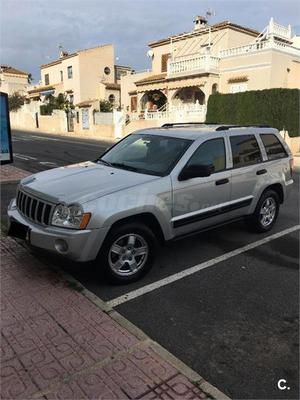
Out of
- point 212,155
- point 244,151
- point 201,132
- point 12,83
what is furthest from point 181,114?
point 12,83

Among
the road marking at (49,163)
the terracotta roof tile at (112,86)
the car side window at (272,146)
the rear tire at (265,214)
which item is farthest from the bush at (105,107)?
the rear tire at (265,214)

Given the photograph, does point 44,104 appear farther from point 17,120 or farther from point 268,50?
point 268,50

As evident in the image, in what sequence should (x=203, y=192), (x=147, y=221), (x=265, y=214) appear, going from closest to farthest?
(x=147, y=221)
(x=203, y=192)
(x=265, y=214)

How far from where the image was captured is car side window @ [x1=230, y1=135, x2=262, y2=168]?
5.31 m

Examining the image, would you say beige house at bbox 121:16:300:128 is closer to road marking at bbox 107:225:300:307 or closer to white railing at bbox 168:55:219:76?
white railing at bbox 168:55:219:76

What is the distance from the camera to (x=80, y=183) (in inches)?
169

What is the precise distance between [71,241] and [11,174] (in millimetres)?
8195

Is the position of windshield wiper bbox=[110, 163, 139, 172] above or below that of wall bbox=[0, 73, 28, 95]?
below

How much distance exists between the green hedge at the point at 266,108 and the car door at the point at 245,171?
14544 millimetres

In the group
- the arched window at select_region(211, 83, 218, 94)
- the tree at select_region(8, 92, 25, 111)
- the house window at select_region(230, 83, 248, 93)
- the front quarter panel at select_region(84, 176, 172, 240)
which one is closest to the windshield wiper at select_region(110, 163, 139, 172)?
the front quarter panel at select_region(84, 176, 172, 240)

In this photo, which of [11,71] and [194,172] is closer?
[194,172]

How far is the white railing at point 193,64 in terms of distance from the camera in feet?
86.0

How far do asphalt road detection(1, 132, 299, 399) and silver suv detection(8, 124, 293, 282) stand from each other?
1.08 feet

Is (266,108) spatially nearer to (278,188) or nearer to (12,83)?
(278,188)
